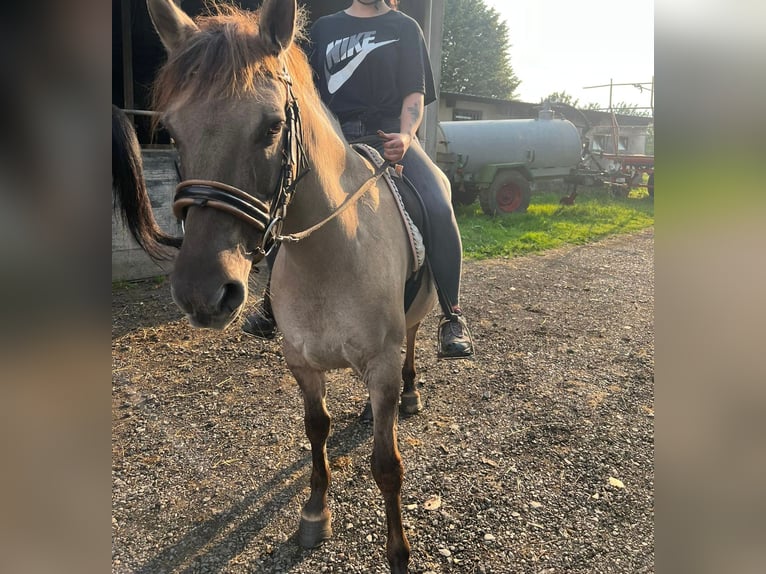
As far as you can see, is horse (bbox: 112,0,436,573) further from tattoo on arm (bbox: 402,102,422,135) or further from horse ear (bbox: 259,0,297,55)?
tattoo on arm (bbox: 402,102,422,135)

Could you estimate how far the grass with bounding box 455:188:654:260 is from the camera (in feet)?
A: 31.1

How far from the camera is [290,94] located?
58.7 inches

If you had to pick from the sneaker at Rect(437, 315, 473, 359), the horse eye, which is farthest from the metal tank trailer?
the horse eye

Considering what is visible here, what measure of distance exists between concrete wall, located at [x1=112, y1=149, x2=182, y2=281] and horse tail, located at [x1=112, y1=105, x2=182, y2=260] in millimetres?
4753

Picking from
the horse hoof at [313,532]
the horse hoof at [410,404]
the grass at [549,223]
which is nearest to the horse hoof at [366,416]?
the horse hoof at [410,404]

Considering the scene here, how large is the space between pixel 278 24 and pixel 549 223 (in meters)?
11.7

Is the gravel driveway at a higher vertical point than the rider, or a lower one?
lower

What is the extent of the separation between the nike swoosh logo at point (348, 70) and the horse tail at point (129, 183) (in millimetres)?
1239

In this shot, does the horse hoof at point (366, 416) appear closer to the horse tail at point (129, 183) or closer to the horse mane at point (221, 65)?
the horse tail at point (129, 183)

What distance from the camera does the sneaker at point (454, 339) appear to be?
9.15ft

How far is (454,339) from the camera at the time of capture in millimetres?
2795

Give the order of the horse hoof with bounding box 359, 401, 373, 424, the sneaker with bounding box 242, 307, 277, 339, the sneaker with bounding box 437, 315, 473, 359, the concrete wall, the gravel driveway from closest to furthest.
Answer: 1. the gravel driveway
2. the sneaker with bounding box 242, 307, 277, 339
3. the sneaker with bounding box 437, 315, 473, 359
4. the horse hoof with bounding box 359, 401, 373, 424
5. the concrete wall
